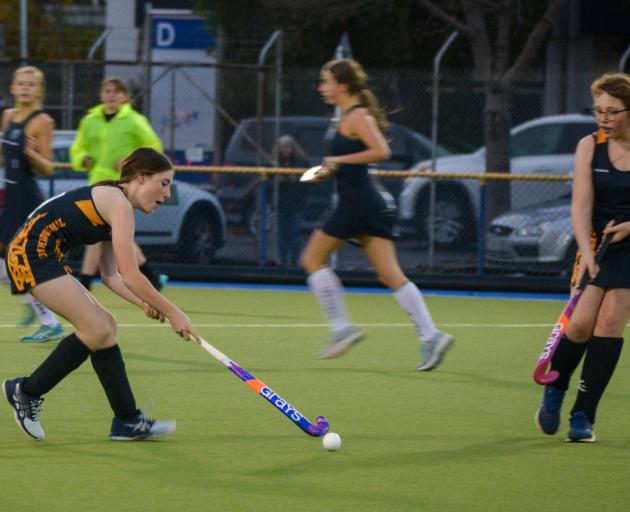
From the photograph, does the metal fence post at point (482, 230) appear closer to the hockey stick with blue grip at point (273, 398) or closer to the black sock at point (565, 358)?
the black sock at point (565, 358)

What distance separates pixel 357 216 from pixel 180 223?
7430 millimetres

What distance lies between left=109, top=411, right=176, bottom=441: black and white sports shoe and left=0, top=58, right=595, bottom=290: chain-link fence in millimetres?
9029

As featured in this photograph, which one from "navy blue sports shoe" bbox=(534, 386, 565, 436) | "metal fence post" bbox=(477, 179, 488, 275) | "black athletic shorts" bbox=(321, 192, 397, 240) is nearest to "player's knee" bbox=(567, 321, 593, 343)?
"navy blue sports shoe" bbox=(534, 386, 565, 436)

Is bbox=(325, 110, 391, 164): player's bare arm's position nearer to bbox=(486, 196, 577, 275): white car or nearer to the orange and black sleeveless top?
the orange and black sleeveless top

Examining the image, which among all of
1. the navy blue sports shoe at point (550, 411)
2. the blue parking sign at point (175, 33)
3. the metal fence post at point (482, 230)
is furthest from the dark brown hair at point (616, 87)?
the blue parking sign at point (175, 33)

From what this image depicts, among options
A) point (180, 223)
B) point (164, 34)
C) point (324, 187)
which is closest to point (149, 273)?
point (180, 223)

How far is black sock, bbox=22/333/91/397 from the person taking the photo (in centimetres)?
689

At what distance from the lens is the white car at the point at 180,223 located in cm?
1664

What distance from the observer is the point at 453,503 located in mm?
6008

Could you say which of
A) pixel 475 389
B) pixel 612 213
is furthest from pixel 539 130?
pixel 612 213

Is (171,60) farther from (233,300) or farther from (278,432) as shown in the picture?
(278,432)

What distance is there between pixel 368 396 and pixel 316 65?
1669cm

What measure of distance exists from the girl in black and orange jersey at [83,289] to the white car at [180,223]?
31.1ft

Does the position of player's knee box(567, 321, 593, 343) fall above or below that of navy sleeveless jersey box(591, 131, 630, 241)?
below
